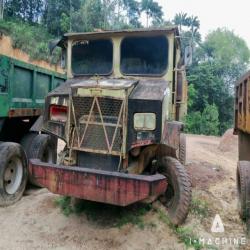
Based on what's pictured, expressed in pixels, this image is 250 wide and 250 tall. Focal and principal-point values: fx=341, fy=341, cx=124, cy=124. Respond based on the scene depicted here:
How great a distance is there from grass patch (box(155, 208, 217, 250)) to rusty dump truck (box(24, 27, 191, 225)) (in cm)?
8

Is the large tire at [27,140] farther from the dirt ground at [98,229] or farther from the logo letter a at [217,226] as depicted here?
the logo letter a at [217,226]

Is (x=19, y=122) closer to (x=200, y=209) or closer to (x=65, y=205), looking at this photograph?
(x=65, y=205)

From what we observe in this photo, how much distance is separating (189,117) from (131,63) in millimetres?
18515

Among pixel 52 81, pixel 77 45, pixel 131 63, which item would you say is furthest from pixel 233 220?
pixel 52 81

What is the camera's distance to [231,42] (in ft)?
144

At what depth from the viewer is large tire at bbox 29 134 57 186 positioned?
5.88 m

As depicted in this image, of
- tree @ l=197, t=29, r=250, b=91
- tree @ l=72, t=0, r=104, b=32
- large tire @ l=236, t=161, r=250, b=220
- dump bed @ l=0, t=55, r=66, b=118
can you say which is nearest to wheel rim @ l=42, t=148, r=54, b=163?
dump bed @ l=0, t=55, r=66, b=118

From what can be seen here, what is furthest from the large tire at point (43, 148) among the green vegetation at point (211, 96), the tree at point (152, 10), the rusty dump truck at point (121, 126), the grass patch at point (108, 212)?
the tree at point (152, 10)

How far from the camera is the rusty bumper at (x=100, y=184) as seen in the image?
345 centimetres

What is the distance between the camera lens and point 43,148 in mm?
6047

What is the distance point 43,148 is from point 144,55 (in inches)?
100

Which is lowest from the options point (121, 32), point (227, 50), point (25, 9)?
point (121, 32)

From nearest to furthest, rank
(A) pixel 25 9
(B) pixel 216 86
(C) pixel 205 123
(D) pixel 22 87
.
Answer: (D) pixel 22 87, (C) pixel 205 123, (B) pixel 216 86, (A) pixel 25 9

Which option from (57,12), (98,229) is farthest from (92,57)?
(57,12)
